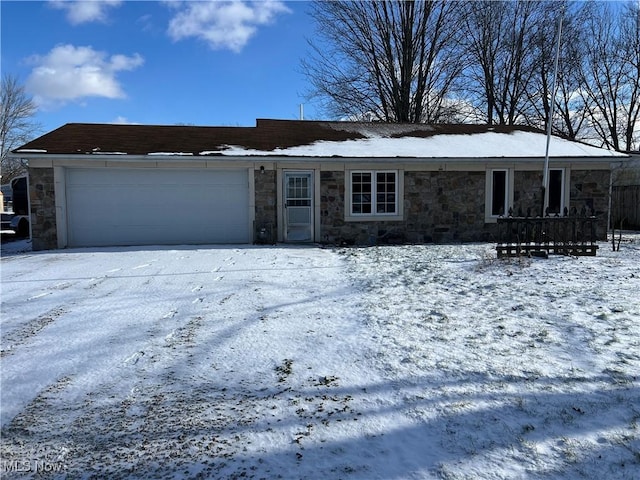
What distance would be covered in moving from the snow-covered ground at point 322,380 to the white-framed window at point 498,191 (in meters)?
6.91

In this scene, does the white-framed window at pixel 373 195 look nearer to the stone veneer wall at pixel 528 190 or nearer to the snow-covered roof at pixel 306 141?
the snow-covered roof at pixel 306 141

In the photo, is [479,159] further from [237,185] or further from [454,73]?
[454,73]

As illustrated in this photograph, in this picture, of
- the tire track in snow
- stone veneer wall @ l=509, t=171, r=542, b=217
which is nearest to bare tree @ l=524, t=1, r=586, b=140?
stone veneer wall @ l=509, t=171, r=542, b=217

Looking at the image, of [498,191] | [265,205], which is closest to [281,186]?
[265,205]

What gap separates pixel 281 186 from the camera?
42.0 feet

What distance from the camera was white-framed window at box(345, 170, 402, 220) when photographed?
43.1 feet

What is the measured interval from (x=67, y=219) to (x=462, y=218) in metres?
11.6

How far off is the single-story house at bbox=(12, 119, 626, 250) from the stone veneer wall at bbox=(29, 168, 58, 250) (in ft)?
0.09

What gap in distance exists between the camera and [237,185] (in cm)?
1276

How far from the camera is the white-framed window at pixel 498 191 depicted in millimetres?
13648

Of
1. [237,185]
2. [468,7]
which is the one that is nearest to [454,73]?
[468,7]

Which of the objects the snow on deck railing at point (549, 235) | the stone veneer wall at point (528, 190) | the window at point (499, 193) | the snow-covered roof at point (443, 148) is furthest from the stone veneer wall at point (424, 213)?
the snow on deck railing at point (549, 235)

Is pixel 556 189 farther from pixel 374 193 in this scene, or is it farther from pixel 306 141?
pixel 306 141

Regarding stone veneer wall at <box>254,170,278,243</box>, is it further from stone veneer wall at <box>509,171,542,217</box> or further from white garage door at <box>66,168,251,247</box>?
stone veneer wall at <box>509,171,542,217</box>
